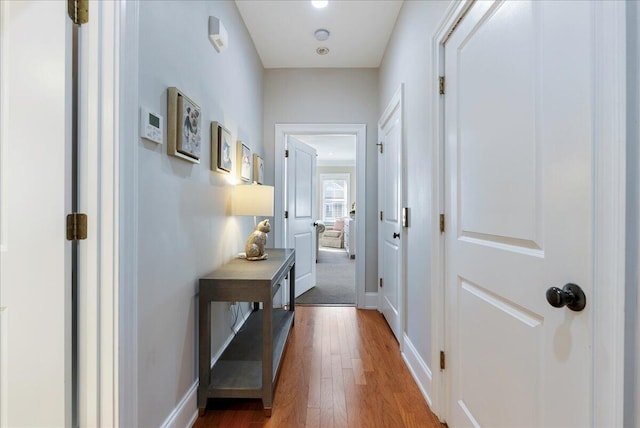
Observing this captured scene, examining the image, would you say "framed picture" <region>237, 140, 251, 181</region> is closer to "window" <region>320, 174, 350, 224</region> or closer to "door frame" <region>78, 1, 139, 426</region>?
"door frame" <region>78, 1, 139, 426</region>

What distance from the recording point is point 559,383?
0.77 meters

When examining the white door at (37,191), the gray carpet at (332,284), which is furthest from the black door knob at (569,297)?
the gray carpet at (332,284)

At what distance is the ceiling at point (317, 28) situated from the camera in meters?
2.29

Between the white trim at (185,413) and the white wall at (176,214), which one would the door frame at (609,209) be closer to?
the white wall at (176,214)

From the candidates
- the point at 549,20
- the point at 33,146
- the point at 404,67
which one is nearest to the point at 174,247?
the point at 33,146

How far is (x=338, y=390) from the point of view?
67.9 inches

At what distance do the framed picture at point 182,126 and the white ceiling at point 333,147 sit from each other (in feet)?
11.3

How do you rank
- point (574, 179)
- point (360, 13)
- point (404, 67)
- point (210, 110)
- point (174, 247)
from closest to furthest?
1. point (574, 179)
2. point (174, 247)
3. point (210, 110)
4. point (404, 67)
5. point (360, 13)

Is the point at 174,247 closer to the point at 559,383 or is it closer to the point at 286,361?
the point at 286,361

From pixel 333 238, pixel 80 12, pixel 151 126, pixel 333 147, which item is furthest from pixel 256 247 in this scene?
pixel 333 238

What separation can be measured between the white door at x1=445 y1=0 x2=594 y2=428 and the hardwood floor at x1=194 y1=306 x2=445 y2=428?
0.37m

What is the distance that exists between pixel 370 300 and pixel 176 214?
240 centimetres

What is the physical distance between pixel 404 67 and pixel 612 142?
71.3 inches

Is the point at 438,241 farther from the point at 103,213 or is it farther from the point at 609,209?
the point at 103,213
